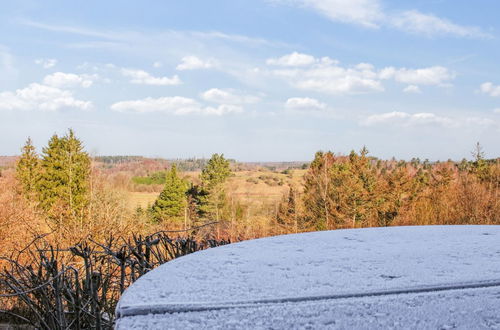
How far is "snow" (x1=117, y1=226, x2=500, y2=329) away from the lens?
44.0 inches

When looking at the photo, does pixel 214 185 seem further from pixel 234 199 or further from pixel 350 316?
pixel 350 316

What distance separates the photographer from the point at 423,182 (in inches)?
1945

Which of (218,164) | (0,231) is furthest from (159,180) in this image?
(0,231)

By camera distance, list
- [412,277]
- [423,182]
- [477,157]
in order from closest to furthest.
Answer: [412,277] < [477,157] < [423,182]

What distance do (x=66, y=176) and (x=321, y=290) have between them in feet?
143

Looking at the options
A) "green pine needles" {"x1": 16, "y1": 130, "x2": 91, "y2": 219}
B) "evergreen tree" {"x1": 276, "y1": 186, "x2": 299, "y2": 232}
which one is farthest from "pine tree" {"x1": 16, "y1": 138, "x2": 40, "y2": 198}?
"evergreen tree" {"x1": 276, "y1": 186, "x2": 299, "y2": 232}

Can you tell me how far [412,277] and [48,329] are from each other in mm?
2080

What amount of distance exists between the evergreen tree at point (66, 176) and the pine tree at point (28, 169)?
3.76 ft

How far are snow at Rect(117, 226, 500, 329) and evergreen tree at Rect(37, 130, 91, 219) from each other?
133ft

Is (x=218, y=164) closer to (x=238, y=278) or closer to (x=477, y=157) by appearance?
(x=477, y=157)

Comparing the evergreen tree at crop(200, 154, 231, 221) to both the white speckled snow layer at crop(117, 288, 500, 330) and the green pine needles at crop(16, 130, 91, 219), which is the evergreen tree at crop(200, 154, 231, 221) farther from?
the white speckled snow layer at crop(117, 288, 500, 330)

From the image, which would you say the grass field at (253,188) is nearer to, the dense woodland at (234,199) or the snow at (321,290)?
the dense woodland at (234,199)

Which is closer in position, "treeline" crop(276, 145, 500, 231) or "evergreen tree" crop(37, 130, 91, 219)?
"treeline" crop(276, 145, 500, 231)

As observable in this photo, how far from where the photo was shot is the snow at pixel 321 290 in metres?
1.12
